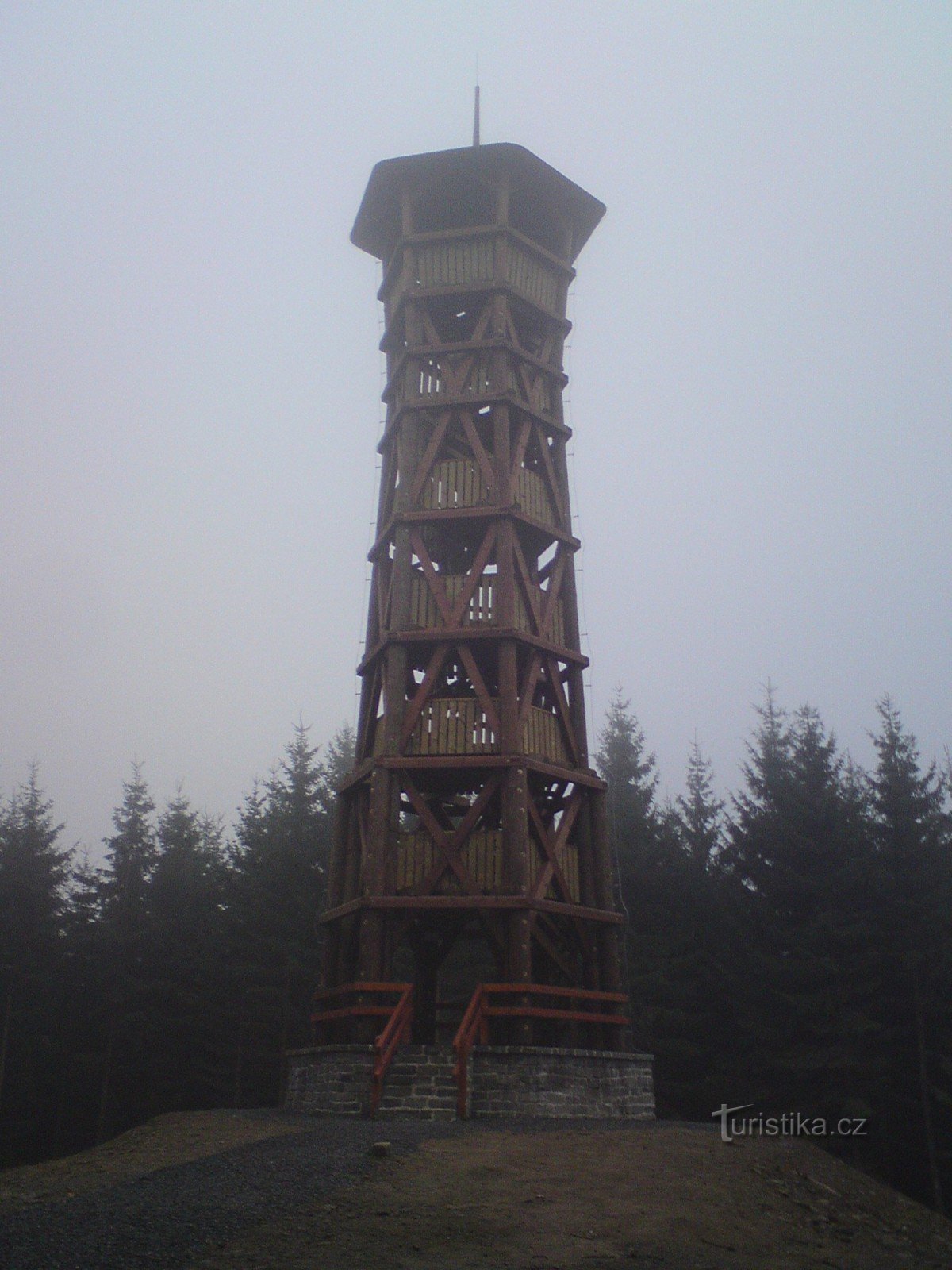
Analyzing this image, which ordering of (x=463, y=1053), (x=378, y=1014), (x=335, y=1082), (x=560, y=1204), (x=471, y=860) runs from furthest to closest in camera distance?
(x=471, y=860), (x=378, y=1014), (x=335, y=1082), (x=463, y=1053), (x=560, y=1204)

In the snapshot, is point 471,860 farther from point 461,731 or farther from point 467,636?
point 467,636

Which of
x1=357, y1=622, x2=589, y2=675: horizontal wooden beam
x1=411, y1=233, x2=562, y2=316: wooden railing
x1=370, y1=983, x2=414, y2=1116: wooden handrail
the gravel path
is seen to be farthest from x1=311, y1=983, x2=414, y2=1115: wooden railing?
x1=411, y1=233, x2=562, y2=316: wooden railing

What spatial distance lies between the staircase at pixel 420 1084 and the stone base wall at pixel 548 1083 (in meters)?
0.37

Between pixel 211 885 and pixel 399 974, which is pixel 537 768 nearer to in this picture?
pixel 399 974

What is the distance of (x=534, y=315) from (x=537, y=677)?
27.7 ft

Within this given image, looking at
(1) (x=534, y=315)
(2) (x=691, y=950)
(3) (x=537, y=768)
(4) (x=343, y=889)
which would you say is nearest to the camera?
(3) (x=537, y=768)

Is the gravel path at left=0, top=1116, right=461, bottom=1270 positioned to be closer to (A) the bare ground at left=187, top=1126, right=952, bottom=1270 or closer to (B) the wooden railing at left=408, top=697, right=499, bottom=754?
(A) the bare ground at left=187, top=1126, right=952, bottom=1270

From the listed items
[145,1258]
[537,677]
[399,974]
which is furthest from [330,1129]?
[399,974]

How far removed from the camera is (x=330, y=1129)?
40.3 ft

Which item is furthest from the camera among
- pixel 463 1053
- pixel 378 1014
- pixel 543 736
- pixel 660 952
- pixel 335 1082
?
pixel 660 952

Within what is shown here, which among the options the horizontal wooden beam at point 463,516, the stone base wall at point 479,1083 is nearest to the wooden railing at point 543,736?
the horizontal wooden beam at point 463,516

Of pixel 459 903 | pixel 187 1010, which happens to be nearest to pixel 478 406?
pixel 459 903

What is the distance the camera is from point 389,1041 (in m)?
14.9

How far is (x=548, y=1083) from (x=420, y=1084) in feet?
6.10
